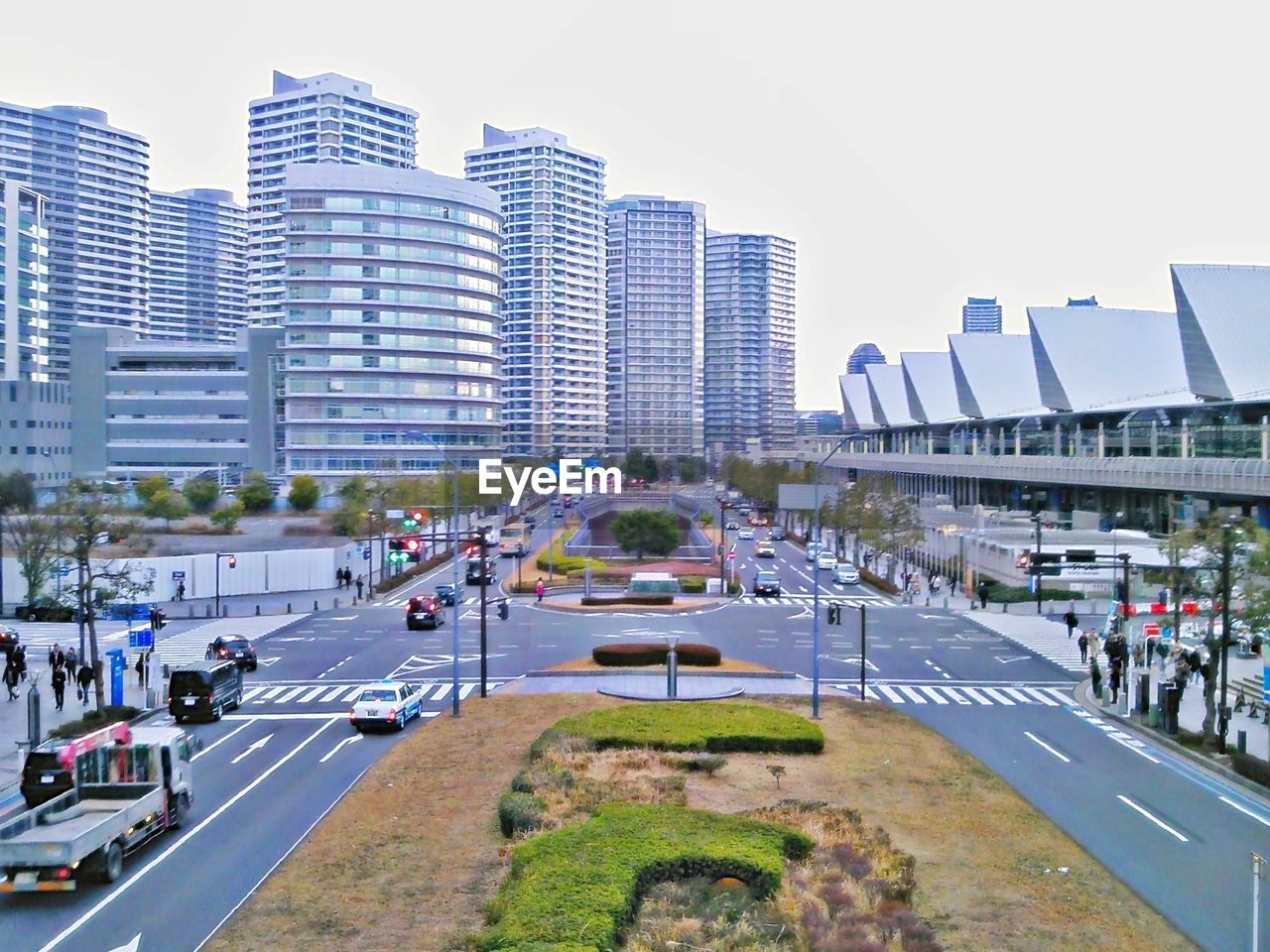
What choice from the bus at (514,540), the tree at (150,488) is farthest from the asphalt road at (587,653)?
the tree at (150,488)

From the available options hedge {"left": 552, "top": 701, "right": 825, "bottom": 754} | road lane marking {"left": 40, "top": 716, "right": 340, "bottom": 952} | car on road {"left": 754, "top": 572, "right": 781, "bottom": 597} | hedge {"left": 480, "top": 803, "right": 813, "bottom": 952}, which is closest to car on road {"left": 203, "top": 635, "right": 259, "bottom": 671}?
road lane marking {"left": 40, "top": 716, "right": 340, "bottom": 952}

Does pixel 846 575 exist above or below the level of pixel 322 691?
above

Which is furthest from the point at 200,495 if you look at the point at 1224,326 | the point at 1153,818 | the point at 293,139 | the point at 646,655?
the point at 293,139

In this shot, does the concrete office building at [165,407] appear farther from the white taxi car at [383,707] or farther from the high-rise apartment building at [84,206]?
the white taxi car at [383,707]

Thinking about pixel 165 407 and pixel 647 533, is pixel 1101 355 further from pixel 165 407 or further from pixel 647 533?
pixel 165 407

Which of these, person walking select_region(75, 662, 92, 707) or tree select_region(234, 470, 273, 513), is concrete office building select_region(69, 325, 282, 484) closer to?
tree select_region(234, 470, 273, 513)
